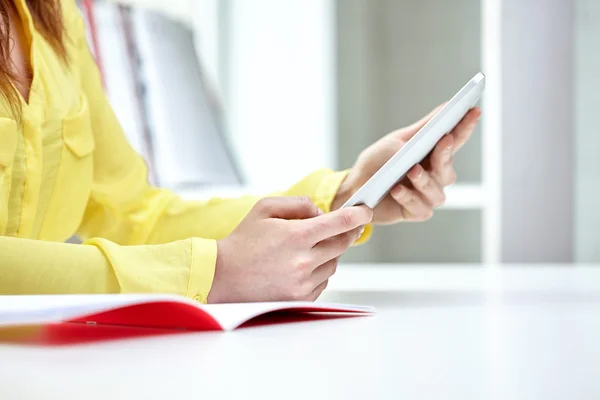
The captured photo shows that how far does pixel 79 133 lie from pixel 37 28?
0.47 ft

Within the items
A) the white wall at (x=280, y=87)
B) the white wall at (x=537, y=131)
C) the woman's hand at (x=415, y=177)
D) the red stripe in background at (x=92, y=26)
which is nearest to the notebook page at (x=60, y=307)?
the woman's hand at (x=415, y=177)

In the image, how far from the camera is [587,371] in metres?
0.39

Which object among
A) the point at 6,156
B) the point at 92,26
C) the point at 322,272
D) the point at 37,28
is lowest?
the point at 322,272

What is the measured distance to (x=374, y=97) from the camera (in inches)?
137

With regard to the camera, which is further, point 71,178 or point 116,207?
point 116,207

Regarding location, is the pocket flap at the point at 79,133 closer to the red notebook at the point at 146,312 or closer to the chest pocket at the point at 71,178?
the chest pocket at the point at 71,178

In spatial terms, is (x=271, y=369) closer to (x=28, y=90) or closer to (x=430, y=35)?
(x=28, y=90)

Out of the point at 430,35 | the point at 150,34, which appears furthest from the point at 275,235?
the point at 430,35

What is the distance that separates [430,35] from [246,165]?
1103 millimetres

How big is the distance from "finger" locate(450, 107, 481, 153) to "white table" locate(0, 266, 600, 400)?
26 centimetres

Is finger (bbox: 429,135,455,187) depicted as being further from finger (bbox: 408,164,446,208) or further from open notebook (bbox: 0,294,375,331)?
open notebook (bbox: 0,294,375,331)

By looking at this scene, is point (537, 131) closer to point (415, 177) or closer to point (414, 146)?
point (415, 177)

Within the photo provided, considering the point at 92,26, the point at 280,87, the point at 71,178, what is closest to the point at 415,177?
the point at 71,178

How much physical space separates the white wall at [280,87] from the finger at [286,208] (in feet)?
7.09
